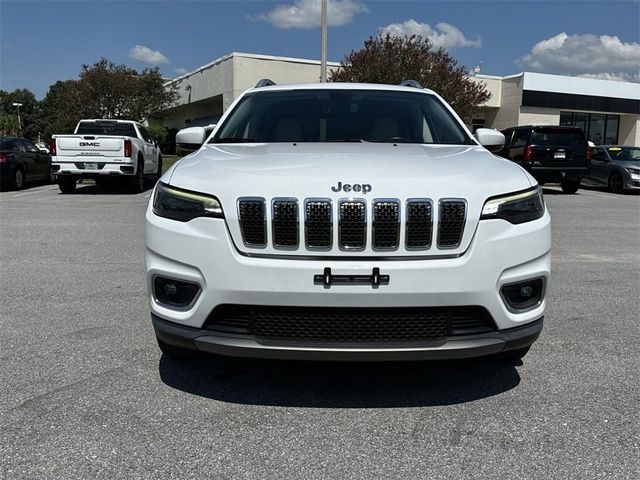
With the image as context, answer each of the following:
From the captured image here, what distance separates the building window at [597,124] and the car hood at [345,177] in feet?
131

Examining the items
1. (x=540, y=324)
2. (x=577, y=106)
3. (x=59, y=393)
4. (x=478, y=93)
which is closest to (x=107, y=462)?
(x=59, y=393)

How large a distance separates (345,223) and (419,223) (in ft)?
1.14

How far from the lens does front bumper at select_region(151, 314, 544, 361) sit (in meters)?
2.77

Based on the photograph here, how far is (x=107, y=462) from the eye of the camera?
2520 mm

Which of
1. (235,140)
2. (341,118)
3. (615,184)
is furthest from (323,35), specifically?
(235,140)

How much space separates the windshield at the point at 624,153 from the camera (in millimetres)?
18844

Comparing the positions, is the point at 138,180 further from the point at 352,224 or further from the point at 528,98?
the point at 528,98

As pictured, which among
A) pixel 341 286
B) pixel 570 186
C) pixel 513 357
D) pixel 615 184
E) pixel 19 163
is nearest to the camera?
pixel 341 286

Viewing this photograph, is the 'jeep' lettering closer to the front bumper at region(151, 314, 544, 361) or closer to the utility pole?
the front bumper at region(151, 314, 544, 361)

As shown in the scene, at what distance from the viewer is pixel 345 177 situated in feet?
9.37

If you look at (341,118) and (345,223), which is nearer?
(345,223)

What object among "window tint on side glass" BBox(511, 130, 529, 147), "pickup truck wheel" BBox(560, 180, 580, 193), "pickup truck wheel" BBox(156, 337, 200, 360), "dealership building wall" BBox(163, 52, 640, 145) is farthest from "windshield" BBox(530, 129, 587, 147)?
"dealership building wall" BBox(163, 52, 640, 145)

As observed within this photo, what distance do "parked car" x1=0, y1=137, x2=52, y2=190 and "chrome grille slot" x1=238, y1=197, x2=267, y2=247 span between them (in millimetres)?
14838

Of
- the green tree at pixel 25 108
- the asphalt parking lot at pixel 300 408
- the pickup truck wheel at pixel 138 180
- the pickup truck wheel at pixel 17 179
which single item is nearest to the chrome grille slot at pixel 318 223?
the asphalt parking lot at pixel 300 408
